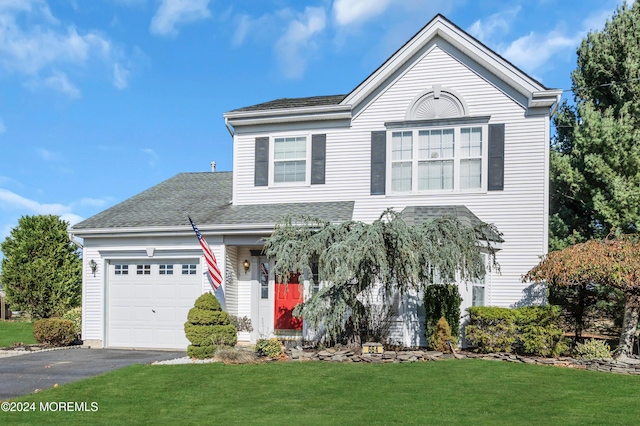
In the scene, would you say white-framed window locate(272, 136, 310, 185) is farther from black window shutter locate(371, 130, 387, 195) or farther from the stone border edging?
the stone border edging

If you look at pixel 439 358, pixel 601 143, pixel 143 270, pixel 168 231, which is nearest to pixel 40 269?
pixel 143 270

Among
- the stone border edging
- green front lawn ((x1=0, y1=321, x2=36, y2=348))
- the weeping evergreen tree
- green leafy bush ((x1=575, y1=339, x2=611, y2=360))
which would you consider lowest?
green front lawn ((x1=0, y1=321, x2=36, y2=348))

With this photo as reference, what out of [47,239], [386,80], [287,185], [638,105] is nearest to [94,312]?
[287,185]

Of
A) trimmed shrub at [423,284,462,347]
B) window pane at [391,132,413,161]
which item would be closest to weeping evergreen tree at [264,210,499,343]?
trimmed shrub at [423,284,462,347]

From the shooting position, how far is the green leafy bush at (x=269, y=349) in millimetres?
13281

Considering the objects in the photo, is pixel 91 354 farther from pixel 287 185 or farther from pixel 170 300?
pixel 287 185

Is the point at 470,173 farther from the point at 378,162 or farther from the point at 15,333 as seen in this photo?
the point at 15,333

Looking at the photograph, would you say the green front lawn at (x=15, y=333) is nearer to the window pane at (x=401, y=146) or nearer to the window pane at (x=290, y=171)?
the window pane at (x=290, y=171)

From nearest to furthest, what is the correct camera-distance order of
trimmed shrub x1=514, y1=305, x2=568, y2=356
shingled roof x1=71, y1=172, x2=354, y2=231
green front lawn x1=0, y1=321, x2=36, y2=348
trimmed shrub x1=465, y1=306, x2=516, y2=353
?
trimmed shrub x1=514, y1=305, x2=568, y2=356 < trimmed shrub x1=465, y1=306, x2=516, y2=353 < shingled roof x1=71, y1=172, x2=354, y2=231 < green front lawn x1=0, y1=321, x2=36, y2=348

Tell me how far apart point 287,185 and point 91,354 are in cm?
651

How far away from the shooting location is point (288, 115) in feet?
56.2

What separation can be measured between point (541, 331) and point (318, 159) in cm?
710

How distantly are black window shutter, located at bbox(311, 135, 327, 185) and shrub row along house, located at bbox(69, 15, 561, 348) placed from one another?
27 millimetres

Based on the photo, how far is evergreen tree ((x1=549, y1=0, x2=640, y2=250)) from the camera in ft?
61.4
